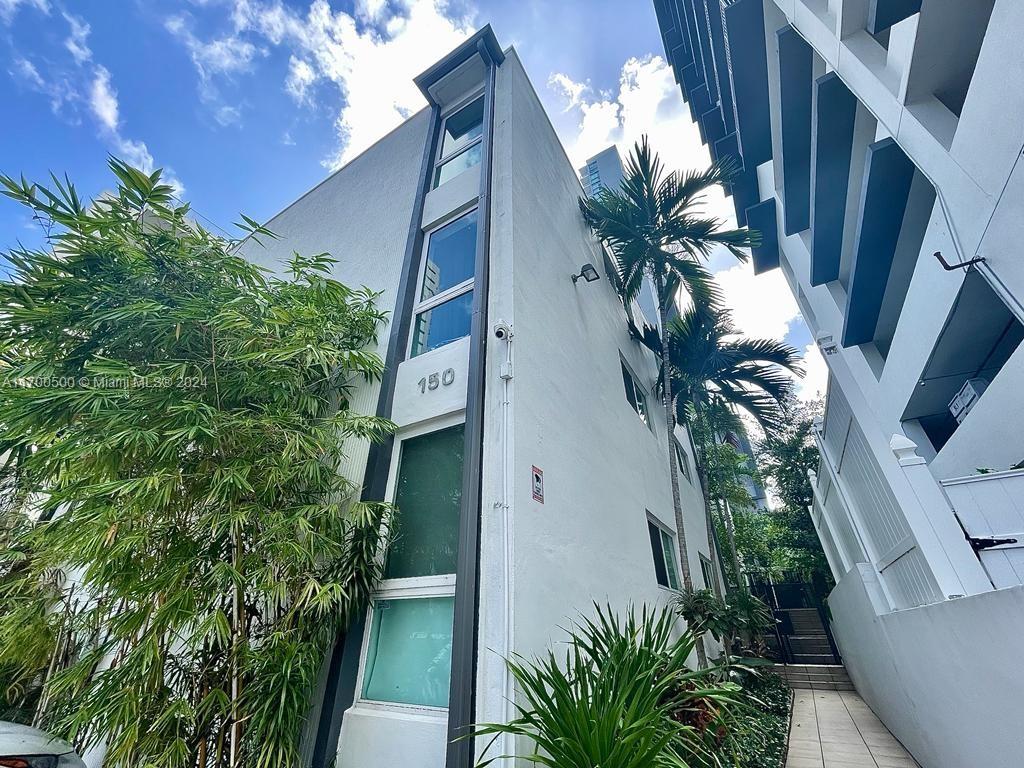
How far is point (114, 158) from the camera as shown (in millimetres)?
3068

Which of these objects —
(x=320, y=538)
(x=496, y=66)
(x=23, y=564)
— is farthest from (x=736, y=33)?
(x=23, y=564)

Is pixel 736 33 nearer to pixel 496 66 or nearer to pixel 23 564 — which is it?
pixel 496 66

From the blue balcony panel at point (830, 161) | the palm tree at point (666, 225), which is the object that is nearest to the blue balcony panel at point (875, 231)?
the blue balcony panel at point (830, 161)

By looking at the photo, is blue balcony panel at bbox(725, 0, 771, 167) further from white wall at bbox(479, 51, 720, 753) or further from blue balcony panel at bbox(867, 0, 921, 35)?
blue balcony panel at bbox(867, 0, 921, 35)

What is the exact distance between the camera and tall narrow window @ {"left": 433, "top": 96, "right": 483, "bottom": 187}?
491 centimetres

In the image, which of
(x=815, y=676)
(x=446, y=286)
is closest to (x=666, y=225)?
(x=446, y=286)

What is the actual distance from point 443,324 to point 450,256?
90cm

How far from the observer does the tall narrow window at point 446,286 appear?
369cm

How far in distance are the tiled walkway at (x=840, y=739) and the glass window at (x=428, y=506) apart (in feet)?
12.2

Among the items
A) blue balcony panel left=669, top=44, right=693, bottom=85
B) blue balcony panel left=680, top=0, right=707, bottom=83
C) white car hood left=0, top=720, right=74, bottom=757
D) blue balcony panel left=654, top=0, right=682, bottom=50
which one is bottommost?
white car hood left=0, top=720, right=74, bottom=757

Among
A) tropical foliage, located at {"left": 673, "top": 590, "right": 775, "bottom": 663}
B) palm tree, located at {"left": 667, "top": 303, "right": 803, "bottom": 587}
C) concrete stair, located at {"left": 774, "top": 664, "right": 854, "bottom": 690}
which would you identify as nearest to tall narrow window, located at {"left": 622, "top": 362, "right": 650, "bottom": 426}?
palm tree, located at {"left": 667, "top": 303, "right": 803, "bottom": 587}

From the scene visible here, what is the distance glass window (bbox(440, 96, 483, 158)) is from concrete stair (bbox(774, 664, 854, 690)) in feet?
35.1

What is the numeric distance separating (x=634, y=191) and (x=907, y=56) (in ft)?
10.9

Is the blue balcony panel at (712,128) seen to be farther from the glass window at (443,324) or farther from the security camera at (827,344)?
the glass window at (443,324)
